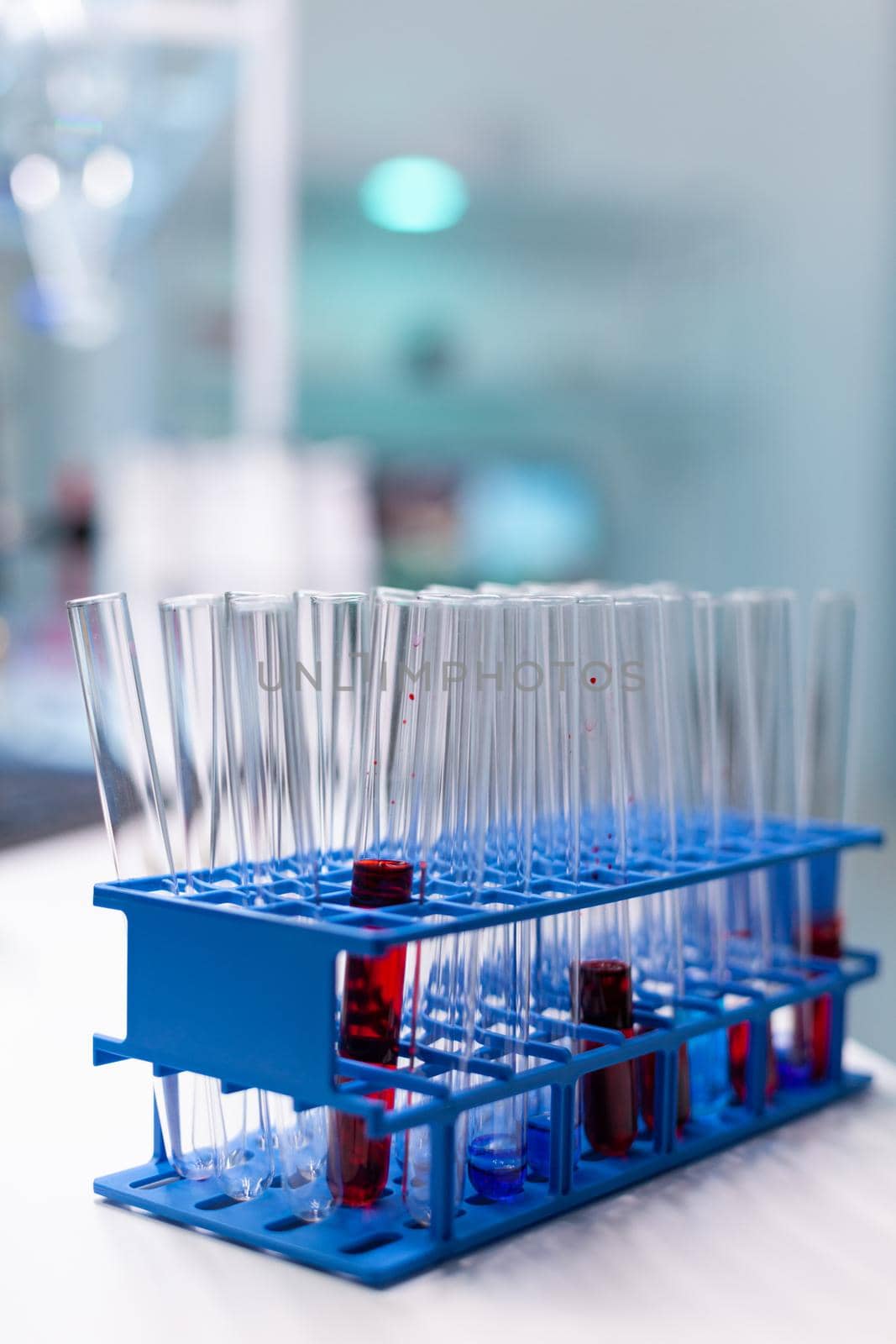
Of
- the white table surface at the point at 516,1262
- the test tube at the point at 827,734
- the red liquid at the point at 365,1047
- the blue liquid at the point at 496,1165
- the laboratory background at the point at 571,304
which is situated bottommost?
the white table surface at the point at 516,1262

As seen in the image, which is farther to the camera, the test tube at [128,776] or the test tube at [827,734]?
the test tube at [827,734]

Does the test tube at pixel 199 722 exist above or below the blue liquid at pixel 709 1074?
above

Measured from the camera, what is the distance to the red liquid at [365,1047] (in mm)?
859

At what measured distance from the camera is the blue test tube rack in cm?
Result: 81

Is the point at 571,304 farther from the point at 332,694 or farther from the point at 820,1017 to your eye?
the point at 332,694

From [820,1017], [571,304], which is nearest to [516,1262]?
[820,1017]

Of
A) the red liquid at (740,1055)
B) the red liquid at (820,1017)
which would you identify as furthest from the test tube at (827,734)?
the red liquid at (740,1055)

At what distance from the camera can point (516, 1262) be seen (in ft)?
2.75

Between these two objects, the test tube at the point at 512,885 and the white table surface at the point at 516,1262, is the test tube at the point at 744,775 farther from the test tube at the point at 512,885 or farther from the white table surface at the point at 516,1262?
the test tube at the point at 512,885

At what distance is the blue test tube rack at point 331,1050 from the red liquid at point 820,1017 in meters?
0.21

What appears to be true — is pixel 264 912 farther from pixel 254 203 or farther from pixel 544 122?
pixel 544 122

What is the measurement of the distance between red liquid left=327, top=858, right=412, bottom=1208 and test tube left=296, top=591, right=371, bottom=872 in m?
0.10

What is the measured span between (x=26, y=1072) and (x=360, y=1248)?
44cm

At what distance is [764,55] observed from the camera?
6742 mm
